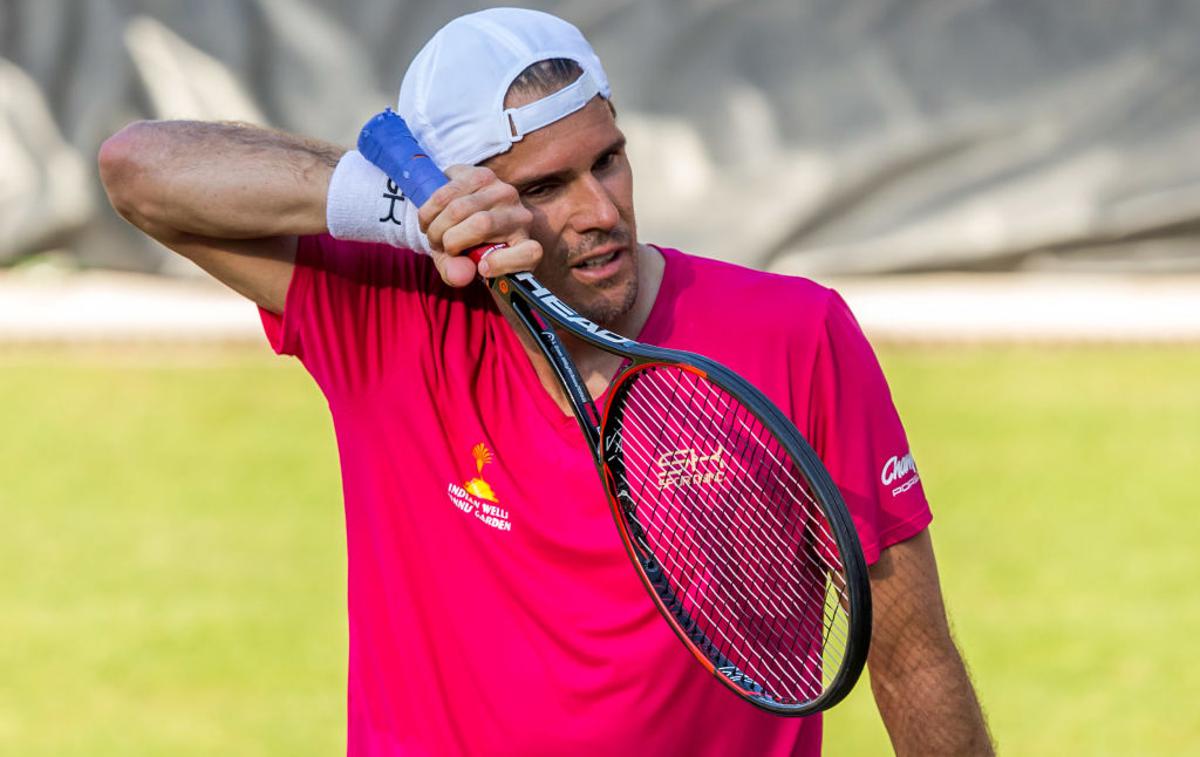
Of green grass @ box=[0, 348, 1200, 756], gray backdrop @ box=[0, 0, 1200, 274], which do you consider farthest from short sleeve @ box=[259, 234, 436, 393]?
gray backdrop @ box=[0, 0, 1200, 274]

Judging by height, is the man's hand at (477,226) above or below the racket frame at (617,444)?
above

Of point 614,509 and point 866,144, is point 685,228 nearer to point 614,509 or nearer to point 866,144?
point 866,144

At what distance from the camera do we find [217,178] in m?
3.60

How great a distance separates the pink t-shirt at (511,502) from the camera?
3.30 m

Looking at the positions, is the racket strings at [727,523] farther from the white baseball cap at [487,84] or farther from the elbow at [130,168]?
the elbow at [130,168]

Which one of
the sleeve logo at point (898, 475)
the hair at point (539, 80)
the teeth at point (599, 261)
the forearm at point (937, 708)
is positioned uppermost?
the hair at point (539, 80)

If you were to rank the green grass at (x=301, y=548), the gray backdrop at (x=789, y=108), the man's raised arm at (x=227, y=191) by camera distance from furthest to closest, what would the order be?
the gray backdrop at (x=789, y=108), the green grass at (x=301, y=548), the man's raised arm at (x=227, y=191)

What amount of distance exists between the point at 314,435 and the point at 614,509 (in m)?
7.31

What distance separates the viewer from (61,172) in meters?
14.6

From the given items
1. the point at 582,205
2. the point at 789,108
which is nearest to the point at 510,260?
the point at 582,205

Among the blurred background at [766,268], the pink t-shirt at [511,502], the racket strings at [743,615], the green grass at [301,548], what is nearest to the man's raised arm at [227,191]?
the pink t-shirt at [511,502]

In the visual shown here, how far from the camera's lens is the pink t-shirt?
10.8 feet

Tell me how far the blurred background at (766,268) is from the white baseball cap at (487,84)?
429 centimetres

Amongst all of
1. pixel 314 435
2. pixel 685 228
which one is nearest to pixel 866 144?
pixel 685 228
